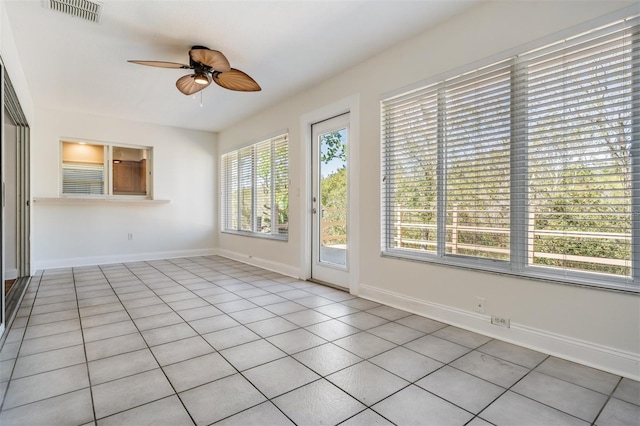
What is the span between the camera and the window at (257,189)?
516 centimetres

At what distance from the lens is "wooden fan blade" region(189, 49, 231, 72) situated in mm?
2865

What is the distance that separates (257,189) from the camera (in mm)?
5812

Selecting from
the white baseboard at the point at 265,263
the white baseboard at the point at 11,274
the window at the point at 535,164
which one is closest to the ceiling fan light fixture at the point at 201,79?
the window at the point at 535,164

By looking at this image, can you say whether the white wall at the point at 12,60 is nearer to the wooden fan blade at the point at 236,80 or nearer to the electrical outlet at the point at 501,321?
the wooden fan blade at the point at 236,80

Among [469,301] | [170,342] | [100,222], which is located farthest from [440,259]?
[100,222]

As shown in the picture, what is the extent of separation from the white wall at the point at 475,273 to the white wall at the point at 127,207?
317cm

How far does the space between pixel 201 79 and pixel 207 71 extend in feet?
0.33

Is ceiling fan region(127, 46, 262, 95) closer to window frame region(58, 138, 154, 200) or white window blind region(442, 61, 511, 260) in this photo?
white window blind region(442, 61, 511, 260)

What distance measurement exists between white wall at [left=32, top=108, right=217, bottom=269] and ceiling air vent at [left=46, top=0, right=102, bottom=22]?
3.50 m

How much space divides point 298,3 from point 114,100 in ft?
12.0

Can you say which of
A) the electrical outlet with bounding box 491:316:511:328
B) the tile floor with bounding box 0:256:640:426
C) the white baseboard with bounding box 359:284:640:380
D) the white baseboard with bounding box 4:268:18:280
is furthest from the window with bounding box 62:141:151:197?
the electrical outlet with bounding box 491:316:511:328

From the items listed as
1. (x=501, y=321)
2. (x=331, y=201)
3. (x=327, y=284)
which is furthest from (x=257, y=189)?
(x=501, y=321)

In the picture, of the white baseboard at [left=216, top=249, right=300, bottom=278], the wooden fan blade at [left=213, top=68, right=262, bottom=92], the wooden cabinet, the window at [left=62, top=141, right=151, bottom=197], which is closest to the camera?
the wooden fan blade at [left=213, top=68, right=262, bottom=92]

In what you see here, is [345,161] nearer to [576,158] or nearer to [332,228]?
[332,228]
